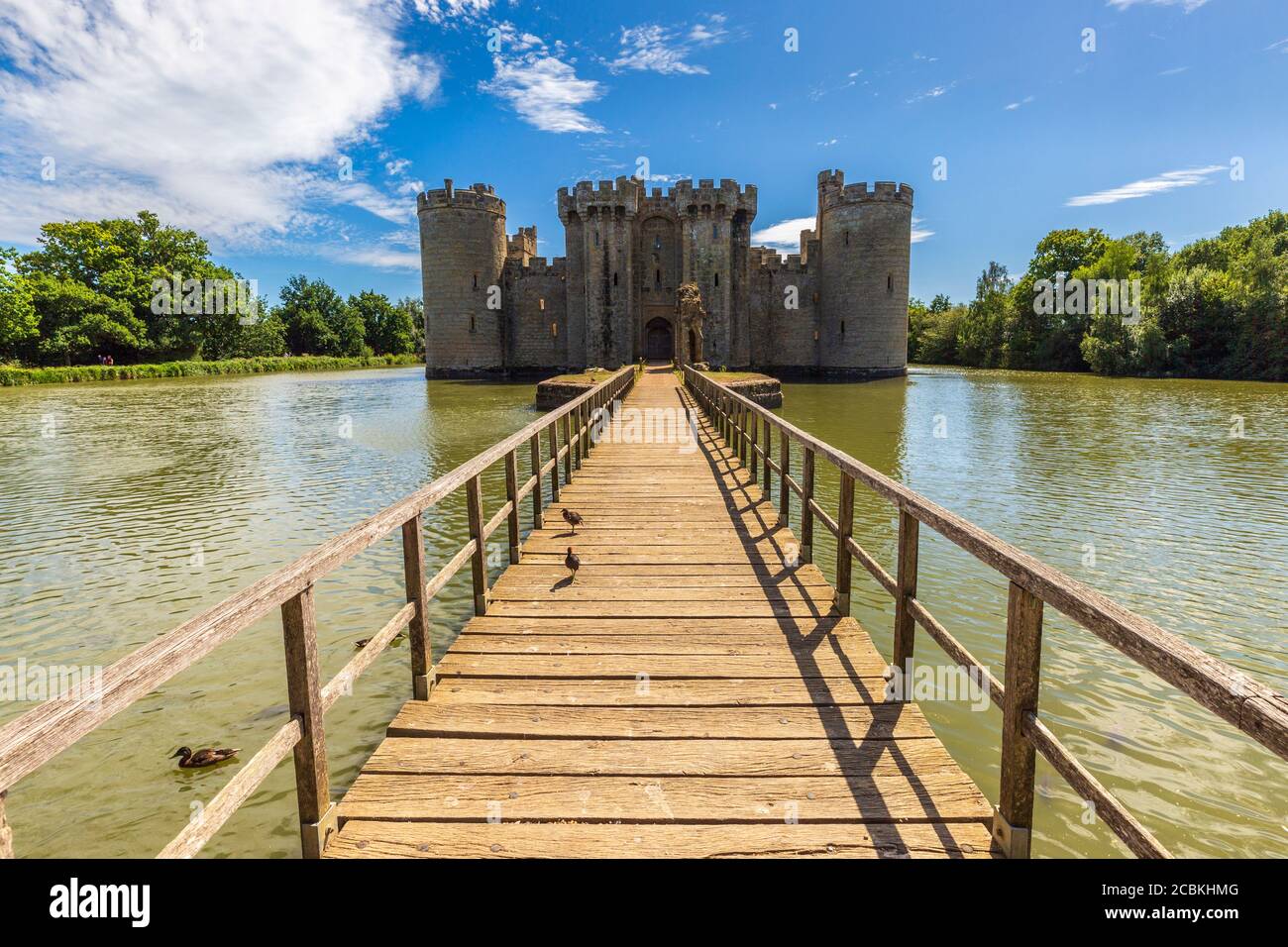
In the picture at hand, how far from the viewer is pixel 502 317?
47281 millimetres

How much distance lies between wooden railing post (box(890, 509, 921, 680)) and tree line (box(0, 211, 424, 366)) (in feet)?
191

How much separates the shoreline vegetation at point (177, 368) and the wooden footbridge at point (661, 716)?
50.7 m

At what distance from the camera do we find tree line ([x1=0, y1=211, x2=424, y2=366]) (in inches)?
1839

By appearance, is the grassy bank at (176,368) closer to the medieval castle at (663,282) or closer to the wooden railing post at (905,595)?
the medieval castle at (663,282)

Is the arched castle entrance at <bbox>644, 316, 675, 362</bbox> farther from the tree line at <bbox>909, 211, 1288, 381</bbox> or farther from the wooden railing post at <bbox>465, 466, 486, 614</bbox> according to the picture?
the wooden railing post at <bbox>465, 466, 486, 614</bbox>

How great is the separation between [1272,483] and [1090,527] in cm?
547

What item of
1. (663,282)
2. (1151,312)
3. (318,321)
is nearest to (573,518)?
(663,282)

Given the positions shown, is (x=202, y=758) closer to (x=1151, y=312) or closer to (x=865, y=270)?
(x=865, y=270)

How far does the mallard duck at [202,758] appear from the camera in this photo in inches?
171

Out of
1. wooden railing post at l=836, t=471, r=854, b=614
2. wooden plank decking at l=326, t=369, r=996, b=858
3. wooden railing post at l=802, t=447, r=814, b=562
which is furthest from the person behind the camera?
wooden railing post at l=802, t=447, r=814, b=562

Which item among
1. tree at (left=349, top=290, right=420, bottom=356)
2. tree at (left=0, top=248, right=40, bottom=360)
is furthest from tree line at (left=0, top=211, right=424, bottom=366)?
tree at (left=349, top=290, right=420, bottom=356)

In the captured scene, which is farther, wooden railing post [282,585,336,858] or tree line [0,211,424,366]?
tree line [0,211,424,366]

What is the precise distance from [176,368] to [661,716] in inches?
2385

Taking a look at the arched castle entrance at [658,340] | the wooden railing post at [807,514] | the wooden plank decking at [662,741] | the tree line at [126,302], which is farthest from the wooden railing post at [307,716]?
the tree line at [126,302]
